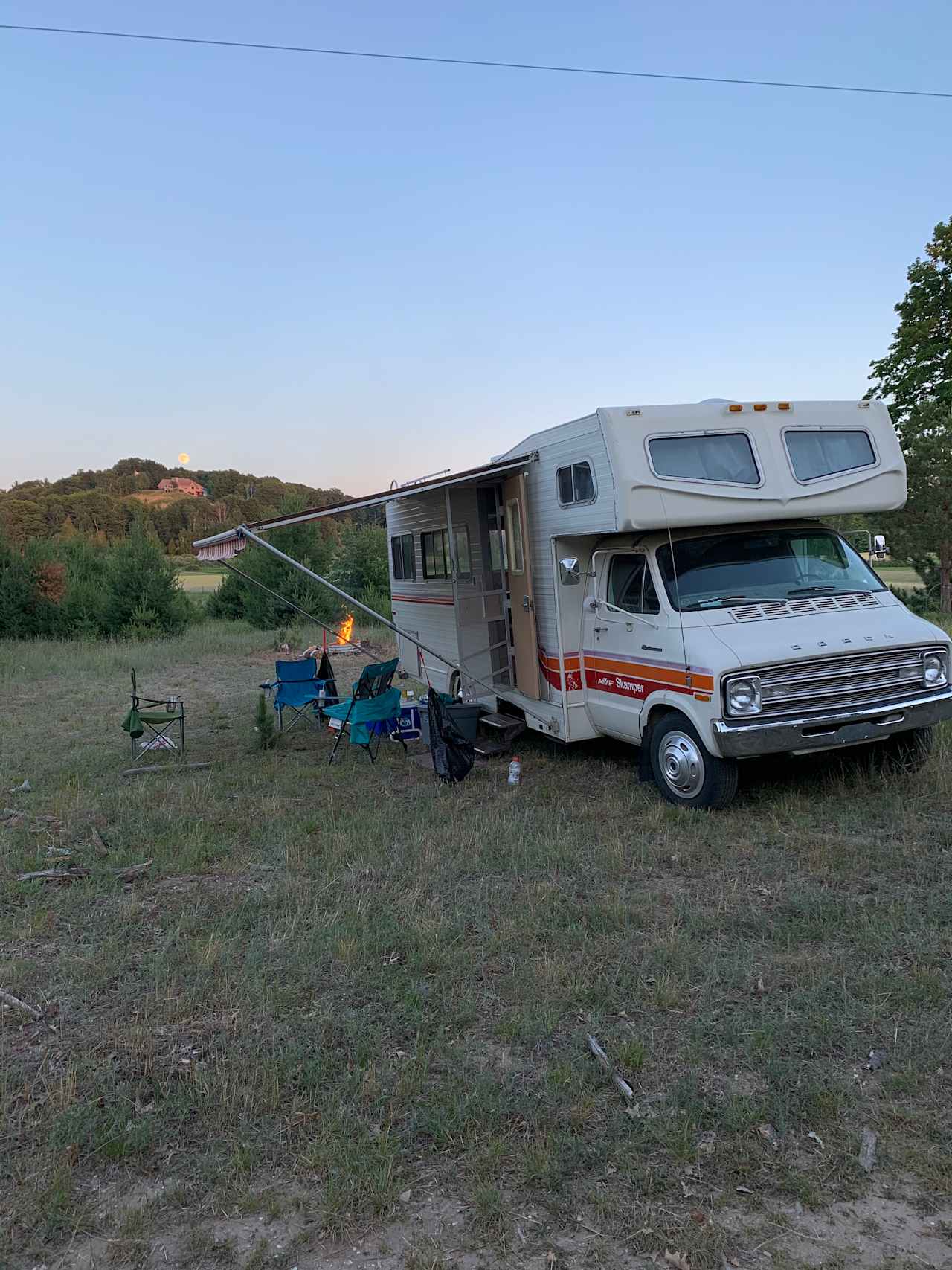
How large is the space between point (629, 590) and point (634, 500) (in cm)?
90

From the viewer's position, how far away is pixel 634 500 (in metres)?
6.75

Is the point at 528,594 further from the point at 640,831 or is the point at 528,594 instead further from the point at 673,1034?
the point at 673,1034

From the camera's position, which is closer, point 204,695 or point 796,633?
point 796,633

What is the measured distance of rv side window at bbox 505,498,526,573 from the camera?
862 centimetres

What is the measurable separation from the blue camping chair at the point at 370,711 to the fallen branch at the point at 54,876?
3265 mm

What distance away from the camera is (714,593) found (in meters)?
6.90

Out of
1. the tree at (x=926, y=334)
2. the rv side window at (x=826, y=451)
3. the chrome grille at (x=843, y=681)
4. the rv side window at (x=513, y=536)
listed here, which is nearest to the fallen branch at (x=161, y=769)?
the rv side window at (x=513, y=536)

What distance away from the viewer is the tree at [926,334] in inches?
818

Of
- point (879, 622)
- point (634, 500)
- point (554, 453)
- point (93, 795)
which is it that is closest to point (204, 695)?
point (93, 795)

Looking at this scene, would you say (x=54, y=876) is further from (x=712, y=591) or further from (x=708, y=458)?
(x=708, y=458)

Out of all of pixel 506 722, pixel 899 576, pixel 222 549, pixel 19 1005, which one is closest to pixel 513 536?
pixel 506 722

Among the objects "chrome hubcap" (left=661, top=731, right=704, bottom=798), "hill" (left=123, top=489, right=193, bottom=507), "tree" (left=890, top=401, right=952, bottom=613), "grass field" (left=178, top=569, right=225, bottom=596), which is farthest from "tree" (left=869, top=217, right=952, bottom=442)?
"hill" (left=123, top=489, right=193, bottom=507)

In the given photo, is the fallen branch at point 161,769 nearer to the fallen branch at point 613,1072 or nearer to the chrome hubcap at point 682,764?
the chrome hubcap at point 682,764

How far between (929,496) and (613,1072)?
17513mm
